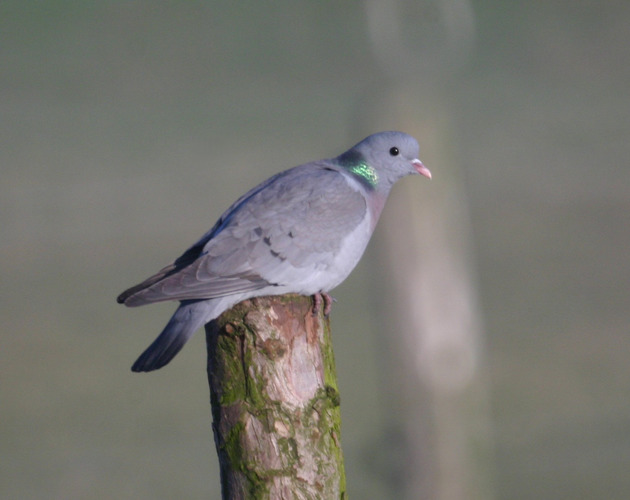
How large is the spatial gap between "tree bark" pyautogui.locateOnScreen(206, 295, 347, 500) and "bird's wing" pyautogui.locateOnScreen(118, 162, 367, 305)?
0.14 m

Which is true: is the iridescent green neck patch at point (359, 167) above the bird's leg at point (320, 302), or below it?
above

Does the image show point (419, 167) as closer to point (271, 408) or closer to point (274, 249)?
point (274, 249)

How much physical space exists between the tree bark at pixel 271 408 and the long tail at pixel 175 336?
7 centimetres

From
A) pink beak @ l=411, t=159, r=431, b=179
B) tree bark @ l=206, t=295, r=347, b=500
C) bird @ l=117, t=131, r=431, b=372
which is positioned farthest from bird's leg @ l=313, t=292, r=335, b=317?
pink beak @ l=411, t=159, r=431, b=179

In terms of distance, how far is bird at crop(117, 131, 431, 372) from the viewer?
10.5 feet

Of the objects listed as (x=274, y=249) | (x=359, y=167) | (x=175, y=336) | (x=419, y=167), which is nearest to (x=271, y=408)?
(x=175, y=336)

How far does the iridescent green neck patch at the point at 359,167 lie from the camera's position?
390 centimetres

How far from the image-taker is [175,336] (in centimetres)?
319

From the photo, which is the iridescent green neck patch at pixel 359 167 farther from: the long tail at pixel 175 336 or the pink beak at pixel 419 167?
the long tail at pixel 175 336

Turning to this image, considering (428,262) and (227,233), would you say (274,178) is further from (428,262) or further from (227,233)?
(428,262)

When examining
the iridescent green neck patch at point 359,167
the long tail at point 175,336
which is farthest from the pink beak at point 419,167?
the long tail at point 175,336

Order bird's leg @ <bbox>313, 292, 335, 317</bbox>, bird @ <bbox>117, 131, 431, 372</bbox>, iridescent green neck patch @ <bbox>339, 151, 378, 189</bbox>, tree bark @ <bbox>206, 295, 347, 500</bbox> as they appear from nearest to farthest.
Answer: tree bark @ <bbox>206, 295, 347, 500</bbox> < bird @ <bbox>117, 131, 431, 372</bbox> < bird's leg @ <bbox>313, 292, 335, 317</bbox> < iridescent green neck patch @ <bbox>339, 151, 378, 189</bbox>

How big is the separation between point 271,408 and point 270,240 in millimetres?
674

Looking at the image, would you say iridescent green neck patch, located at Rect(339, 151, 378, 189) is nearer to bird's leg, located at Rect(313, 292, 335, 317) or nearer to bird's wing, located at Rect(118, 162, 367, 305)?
bird's wing, located at Rect(118, 162, 367, 305)
